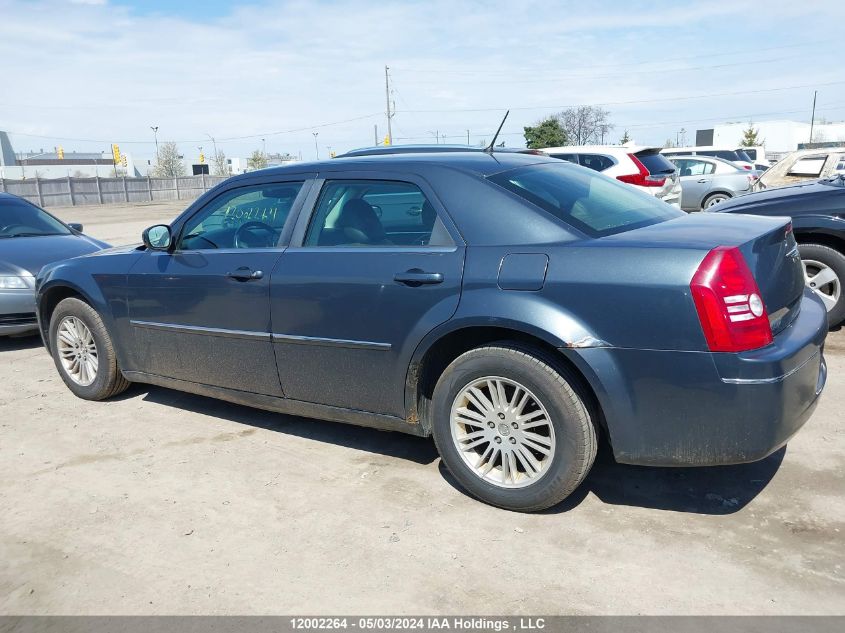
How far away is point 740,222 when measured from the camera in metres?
3.45

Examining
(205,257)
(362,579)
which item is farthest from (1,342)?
(362,579)

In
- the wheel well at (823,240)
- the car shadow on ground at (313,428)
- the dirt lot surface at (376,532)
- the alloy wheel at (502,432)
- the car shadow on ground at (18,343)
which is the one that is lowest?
the dirt lot surface at (376,532)

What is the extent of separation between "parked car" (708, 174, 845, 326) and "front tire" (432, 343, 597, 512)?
12.1 ft

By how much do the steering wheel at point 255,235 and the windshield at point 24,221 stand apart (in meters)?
4.85

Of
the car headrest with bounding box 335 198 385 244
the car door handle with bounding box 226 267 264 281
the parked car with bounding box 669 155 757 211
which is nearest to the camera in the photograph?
the car headrest with bounding box 335 198 385 244

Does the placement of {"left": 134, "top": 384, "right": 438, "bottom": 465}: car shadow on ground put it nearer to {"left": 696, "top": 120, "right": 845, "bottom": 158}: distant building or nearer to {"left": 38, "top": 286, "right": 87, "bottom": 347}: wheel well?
{"left": 38, "top": 286, "right": 87, "bottom": 347}: wheel well

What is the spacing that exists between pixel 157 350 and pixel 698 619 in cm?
347

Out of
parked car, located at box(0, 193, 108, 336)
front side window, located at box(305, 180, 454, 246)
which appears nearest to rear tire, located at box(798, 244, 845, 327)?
front side window, located at box(305, 180, 454, 246)

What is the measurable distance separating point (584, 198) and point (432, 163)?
2.60ft

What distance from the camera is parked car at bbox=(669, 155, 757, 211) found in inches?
648

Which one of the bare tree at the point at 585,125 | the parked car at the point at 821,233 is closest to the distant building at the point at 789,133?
the bare tree at the point at 585,125

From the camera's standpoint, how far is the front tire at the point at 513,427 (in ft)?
10.1

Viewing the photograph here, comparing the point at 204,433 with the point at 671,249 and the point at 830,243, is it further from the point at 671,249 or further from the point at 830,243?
the point at 830,243

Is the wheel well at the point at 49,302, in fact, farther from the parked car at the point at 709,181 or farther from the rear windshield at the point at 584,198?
the parked car at the point at 709,181
